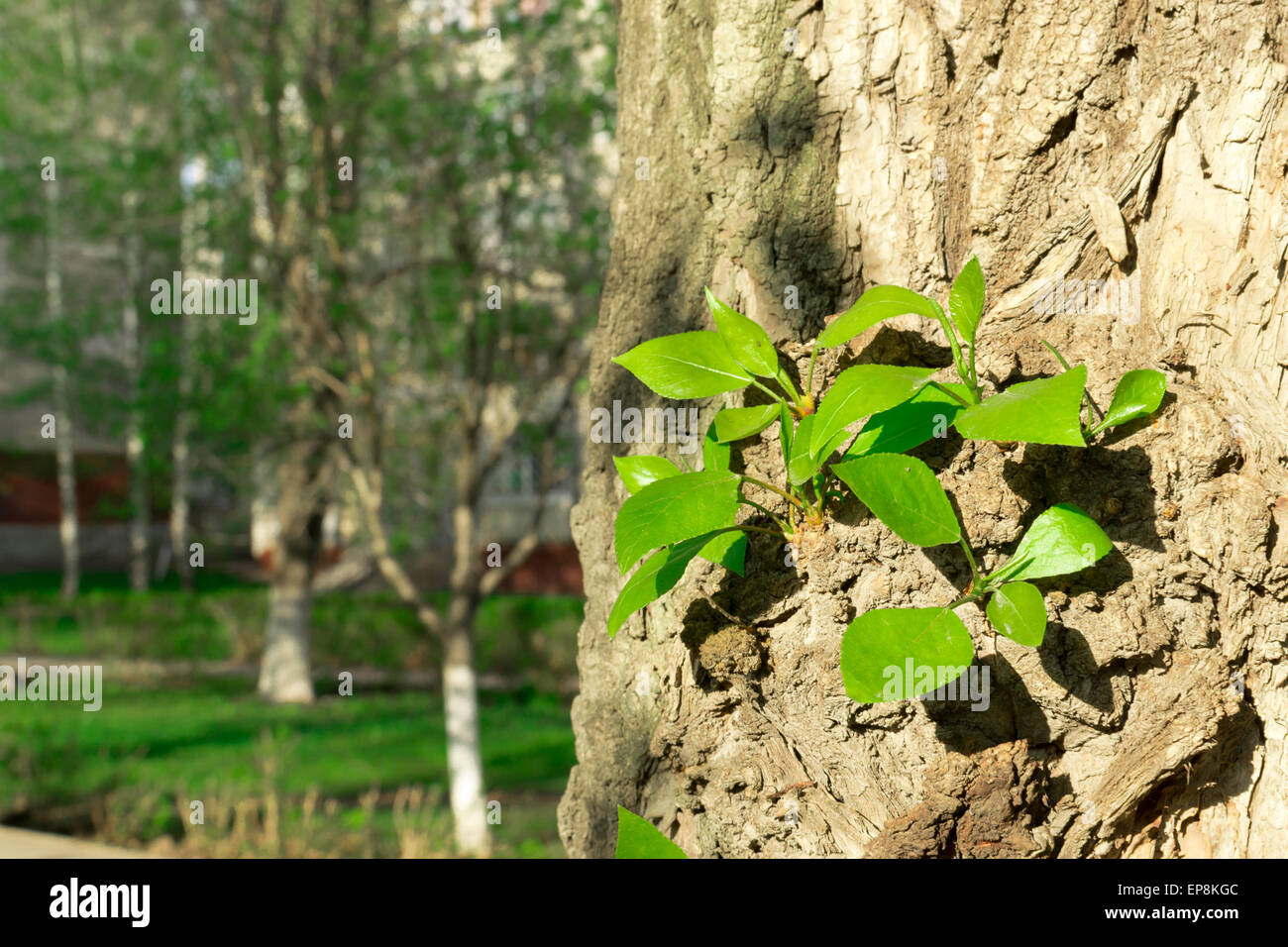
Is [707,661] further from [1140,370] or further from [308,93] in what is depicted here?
[308,93]

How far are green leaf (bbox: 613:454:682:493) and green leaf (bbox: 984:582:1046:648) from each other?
0.52 meters

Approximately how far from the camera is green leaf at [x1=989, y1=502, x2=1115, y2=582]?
51.0 inches

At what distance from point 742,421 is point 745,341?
12 cm

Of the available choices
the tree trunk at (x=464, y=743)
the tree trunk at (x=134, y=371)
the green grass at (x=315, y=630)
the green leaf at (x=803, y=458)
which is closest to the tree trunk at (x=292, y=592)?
the tree trunk at (x=134, y=371)

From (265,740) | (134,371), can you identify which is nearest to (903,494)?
(265,740)

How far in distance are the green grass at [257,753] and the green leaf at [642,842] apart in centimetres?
499

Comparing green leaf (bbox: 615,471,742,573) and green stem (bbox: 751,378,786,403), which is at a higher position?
green stem (bbox: 751,378,786,403)

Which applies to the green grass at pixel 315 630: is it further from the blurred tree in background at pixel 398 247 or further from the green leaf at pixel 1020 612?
the green leaf at pixel 1020 612

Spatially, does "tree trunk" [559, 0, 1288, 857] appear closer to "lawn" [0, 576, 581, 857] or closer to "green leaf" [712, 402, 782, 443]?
"green leaf" [712, 402, 782, 443]

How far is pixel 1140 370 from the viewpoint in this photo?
1342 millimetres

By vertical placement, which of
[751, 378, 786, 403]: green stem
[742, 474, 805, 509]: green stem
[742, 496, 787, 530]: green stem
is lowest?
[742, 496, 787, 530]: green stem

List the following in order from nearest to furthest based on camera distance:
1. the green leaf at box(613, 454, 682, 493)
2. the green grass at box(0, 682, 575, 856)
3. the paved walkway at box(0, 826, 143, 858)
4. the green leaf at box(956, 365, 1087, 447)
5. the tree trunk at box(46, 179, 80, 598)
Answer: the green leaf at box(956, 365, 1087, 447), the green leaf at box(613, 454, 682, 493), the paved walkway at box(0, 826, 143, 858), the green grass at box(0, 682, 575, 856), the tree trunk at box(46, 179, 80, 598)

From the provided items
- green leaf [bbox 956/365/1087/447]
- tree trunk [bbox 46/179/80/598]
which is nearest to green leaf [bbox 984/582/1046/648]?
green leaf [bbox 956/365/1087/447]

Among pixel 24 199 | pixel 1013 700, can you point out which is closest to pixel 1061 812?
pixel 1013 700
